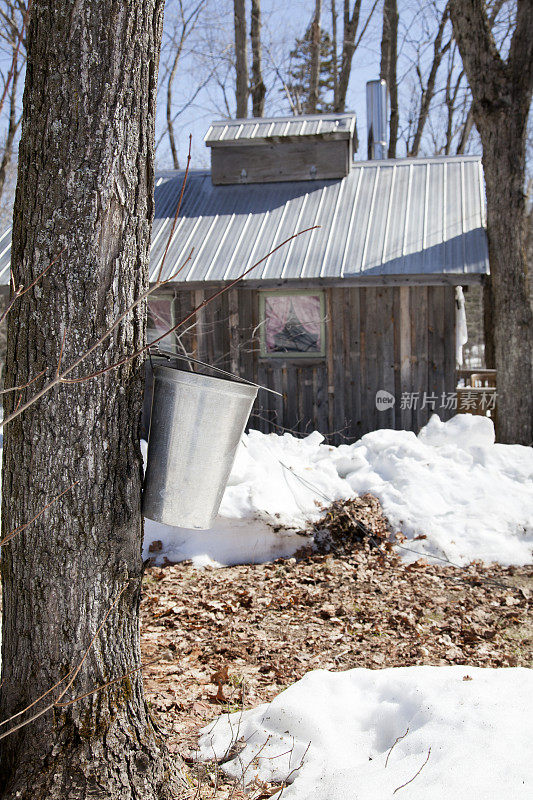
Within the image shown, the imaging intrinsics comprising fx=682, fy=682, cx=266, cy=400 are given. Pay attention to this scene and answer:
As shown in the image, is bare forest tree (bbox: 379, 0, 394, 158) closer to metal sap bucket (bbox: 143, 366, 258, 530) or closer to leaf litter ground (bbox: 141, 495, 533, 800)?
leaf litter ground (bbox: 141, 495, 533, 800)

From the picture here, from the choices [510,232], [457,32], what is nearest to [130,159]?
[510,232]

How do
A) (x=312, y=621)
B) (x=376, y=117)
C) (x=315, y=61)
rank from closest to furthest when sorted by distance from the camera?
(x=312, y=621)
(x=376, y=117)
(x=315, y=61)

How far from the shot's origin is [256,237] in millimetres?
11438

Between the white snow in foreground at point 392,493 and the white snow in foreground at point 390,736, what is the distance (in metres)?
2.90

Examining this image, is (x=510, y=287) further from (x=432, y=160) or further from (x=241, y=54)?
(x=241, y=54)

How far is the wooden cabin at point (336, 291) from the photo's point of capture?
10406 mm

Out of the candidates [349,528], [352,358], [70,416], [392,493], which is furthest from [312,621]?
[352,358]

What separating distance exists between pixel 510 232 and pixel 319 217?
325 cm

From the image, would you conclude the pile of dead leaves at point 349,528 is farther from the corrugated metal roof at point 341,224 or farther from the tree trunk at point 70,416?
the corrugated metal roof at point 341,224

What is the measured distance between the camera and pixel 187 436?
2961mm

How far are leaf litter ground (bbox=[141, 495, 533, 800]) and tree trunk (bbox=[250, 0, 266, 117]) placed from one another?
720 inches

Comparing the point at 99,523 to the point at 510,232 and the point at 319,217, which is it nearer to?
the point at 510,232

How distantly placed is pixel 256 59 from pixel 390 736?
22.1 metres

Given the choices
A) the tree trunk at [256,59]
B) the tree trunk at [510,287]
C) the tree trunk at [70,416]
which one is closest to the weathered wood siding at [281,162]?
the tree trunk at [510,287]
